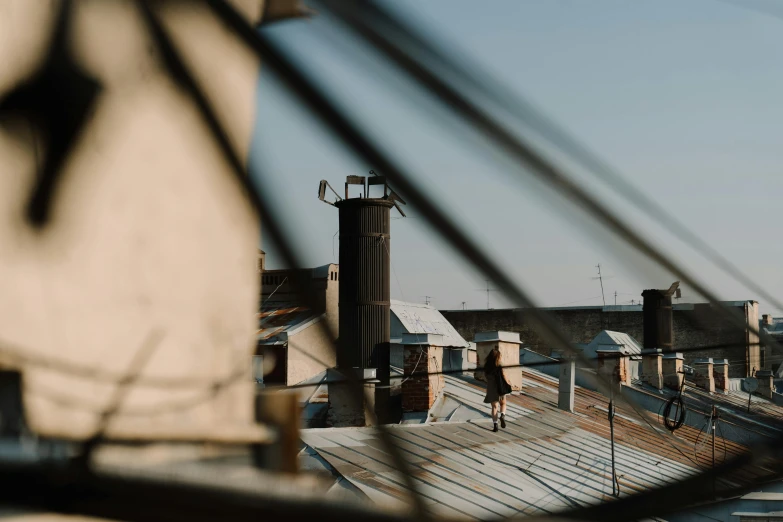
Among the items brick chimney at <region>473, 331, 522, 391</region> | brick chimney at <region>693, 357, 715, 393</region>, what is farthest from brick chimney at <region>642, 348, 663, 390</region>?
brick chimney at <region>473, 331, 522, 391</region>

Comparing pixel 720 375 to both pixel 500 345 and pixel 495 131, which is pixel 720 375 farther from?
pixel 495 131

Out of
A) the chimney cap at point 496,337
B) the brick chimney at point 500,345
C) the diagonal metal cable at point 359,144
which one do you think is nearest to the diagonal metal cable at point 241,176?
the diagonal metal cable at point 359,144

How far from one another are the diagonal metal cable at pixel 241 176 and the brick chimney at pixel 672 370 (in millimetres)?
21178

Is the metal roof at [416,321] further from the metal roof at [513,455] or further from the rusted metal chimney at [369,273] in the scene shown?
the metal roof at [513,455]

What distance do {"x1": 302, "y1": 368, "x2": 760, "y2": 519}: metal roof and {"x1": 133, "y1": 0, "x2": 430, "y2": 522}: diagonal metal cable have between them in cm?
356

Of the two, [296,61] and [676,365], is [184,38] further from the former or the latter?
[676,365]

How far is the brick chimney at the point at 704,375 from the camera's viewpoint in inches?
972

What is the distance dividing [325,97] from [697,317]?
95 cm

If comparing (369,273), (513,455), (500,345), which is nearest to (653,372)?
(369,273)

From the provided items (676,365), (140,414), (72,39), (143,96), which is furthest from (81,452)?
(676,365)

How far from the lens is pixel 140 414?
1561 millimetres

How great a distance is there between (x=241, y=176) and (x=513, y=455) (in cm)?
848

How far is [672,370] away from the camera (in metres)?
21.9

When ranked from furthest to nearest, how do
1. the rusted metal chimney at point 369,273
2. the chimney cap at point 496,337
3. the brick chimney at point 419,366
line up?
the rusted metal chimney at point 369,273, the chimney cap at point 496,337, the brick chimney at point 419,366
